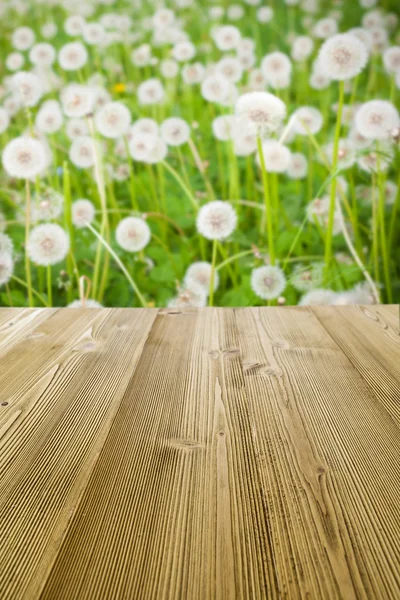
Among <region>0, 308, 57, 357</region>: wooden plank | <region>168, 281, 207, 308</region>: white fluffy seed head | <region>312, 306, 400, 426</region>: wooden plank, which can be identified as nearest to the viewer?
<region>312, 306, 400, 426</region>: wooden plank

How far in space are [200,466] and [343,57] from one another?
1.02m

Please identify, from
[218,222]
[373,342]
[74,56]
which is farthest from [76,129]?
[373,342]

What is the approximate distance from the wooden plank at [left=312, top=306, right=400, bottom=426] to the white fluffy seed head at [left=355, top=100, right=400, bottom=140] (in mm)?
600

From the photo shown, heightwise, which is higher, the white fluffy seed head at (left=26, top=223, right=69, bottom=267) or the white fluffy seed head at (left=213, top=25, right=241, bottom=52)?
the white fluffy seed head at (left=213, top=25, right=241, bottom=52)

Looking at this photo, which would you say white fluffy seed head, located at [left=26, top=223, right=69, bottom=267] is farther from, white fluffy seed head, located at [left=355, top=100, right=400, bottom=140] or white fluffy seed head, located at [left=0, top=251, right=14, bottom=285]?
white fluffy seed head, located at [left=355, top=100, right=400, bottom=140]

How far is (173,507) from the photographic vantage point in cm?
40

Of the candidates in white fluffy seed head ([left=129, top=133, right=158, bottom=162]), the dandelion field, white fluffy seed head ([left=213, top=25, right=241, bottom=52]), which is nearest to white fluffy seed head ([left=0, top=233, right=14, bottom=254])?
the dandelion field

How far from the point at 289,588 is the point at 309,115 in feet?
5.05

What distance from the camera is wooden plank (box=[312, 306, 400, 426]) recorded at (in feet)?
1.94

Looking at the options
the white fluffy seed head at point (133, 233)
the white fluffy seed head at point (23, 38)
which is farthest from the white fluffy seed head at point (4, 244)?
the white fluffy seed head at point (23, 38)

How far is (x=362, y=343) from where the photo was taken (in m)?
0.73

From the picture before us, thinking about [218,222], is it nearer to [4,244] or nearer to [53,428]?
[4,244]

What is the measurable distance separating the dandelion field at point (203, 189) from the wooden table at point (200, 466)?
1.40 feet

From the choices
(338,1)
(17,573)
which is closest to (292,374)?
(17,573)
